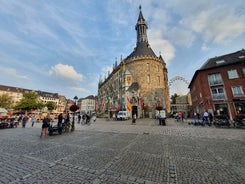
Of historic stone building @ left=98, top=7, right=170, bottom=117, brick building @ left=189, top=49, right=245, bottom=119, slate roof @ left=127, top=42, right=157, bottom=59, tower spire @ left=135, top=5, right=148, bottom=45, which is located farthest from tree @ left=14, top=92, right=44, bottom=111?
brick building @ left=189, top=49, right=245, bottom=119

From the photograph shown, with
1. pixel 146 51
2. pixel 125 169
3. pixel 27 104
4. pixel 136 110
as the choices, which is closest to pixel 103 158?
pixel 125 169

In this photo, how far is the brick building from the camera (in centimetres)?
1831

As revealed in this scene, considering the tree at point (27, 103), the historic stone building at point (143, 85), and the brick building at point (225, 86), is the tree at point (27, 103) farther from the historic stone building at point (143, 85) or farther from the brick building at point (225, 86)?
the brick building at point (225, 86)

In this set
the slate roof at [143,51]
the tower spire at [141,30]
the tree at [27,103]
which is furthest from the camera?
the tower spire at [141,30]

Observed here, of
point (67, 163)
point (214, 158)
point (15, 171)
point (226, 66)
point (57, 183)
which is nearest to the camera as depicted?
point (57, 183)

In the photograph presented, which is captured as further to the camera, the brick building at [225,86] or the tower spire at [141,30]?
the tower spire at [141,30]

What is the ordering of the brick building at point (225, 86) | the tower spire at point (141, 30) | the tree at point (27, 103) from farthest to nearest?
the tower spire at point (141, 30) < the tree at point (27, 103) < the brick building at point (225, 86)

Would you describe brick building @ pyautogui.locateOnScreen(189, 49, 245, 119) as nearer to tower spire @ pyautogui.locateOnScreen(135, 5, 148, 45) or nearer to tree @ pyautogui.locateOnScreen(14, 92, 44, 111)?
tower spire @ pyautogui.locateOnScreen(135, 5, 148, 45)

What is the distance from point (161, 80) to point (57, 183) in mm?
36140

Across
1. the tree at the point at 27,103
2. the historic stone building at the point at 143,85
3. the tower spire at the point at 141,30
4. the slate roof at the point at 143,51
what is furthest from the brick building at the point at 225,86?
the tree at the point at 27,103

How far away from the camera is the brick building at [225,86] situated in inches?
721

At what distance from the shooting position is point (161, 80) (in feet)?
117

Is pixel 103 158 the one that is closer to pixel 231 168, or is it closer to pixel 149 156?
pixel 149 156

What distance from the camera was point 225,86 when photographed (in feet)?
63.7
